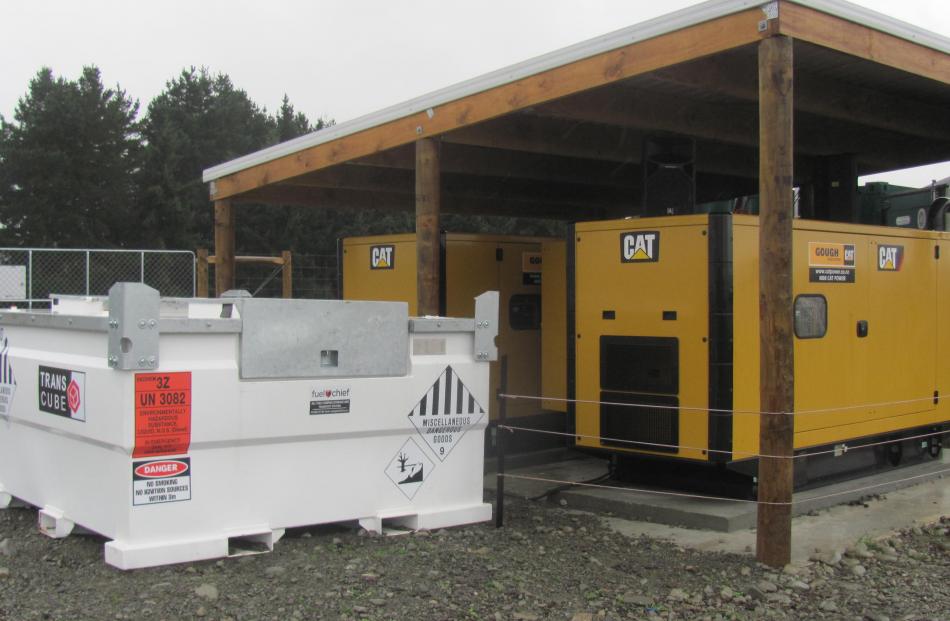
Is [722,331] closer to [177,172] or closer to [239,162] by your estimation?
[239,162]

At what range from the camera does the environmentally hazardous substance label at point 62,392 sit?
5.28 metres

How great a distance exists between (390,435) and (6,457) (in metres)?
2.70

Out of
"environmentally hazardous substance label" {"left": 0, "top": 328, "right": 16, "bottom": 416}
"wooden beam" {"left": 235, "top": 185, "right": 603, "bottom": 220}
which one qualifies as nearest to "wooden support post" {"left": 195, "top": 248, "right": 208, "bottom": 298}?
"wooden beam" {"left": 235, "top": 185, "right": 603, "bottom": 220}

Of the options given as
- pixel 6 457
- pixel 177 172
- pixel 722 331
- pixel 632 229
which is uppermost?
pixel 177 172

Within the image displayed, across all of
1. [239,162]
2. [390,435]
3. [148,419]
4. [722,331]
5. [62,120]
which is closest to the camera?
[148,419]

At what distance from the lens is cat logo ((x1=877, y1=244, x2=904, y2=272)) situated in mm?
7797

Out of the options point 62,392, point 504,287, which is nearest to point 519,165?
point 504,287

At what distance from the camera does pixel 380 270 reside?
9.95 metres

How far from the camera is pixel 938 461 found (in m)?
9.00

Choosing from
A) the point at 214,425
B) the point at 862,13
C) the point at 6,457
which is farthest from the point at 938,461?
the point at 6,457

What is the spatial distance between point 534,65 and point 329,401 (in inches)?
123

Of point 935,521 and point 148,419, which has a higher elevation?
point 148,419

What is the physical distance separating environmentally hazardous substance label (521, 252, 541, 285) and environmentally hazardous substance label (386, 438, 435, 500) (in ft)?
13.1

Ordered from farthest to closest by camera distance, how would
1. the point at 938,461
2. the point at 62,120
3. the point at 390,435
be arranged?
the point at 62,120, the point at 938,461, the point at 390,435
